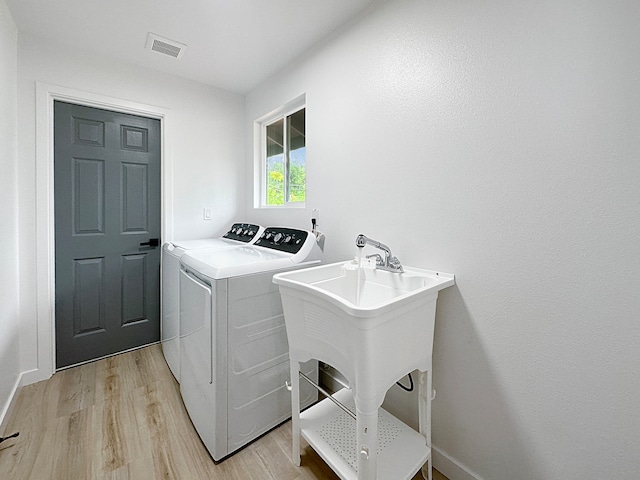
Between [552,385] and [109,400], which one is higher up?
[552,385]

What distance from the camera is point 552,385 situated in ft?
3.41

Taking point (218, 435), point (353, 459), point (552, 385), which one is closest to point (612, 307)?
point (552, 385)

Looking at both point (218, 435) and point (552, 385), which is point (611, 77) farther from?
point (218, 435)

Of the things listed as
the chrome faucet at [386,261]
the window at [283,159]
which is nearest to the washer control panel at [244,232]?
the window at [283,159]

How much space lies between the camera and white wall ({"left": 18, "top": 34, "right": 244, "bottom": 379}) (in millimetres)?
1979

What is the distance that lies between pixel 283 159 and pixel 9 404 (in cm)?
251

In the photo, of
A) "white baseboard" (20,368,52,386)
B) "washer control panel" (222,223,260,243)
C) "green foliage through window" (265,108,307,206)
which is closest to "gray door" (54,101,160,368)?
"white baseboard" (20,368,52,386)

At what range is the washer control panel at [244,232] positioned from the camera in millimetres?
2336

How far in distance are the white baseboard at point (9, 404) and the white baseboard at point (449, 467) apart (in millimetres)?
2317

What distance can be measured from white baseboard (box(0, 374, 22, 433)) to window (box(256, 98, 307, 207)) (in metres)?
2.19

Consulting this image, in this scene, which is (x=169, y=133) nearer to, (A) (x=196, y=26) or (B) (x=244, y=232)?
(A) (x=196, y=26)

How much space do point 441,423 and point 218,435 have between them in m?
1.09

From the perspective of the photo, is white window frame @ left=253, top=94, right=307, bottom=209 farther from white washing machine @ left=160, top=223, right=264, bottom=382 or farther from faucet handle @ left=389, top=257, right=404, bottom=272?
faucet handle @ left=389, top=257, right=404, bottom=272

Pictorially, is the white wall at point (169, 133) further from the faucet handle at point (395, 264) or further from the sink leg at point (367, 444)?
the sink leg at point (367, 444)
